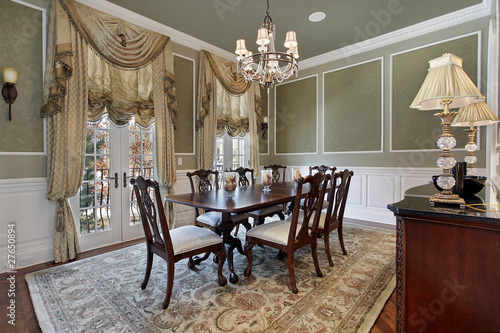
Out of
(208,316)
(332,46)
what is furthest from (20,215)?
(332,46)

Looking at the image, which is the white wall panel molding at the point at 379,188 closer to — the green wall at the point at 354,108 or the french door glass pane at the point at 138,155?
the green wall at the point at 354,108

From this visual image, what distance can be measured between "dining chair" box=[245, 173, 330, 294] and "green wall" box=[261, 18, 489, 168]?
2.61m

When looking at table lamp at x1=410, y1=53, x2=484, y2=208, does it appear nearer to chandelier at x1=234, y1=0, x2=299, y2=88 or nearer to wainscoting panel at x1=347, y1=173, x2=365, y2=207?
chandelier at x1=234, y1=0, x2=299, y2=88

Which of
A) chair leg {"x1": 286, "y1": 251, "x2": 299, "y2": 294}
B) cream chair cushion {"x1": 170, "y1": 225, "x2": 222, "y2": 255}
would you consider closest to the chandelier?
cream chair cushion {"x1": 170, "y1": 225, "x2": 222, "y2": 255}

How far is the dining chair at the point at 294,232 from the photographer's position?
Answer: 6.86 ft

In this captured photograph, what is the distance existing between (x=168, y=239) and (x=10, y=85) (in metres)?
2.39

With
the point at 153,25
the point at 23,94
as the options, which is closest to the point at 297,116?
the point at 153,25

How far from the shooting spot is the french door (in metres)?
3.18

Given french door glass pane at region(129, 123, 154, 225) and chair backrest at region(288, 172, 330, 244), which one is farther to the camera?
french door glass pane at region(129, 123, 154, 225)

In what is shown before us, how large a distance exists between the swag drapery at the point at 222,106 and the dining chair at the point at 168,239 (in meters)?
2.24

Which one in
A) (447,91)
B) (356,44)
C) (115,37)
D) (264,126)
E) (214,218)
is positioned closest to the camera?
(447,91)

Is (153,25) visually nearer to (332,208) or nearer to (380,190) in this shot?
(332,208)

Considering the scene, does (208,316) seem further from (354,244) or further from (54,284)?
(354,244)

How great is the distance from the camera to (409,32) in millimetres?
3984
